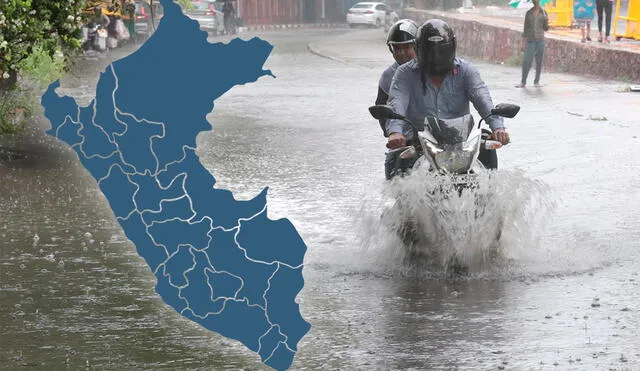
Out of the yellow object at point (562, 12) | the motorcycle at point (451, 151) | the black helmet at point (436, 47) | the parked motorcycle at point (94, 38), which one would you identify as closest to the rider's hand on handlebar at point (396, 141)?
the motorcycle at point (451, 151)

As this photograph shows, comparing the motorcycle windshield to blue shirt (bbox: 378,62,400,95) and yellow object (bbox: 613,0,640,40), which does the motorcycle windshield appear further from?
yellow object (bbox: 613,0,640,40)

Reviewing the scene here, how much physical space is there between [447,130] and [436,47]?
0.58 meters

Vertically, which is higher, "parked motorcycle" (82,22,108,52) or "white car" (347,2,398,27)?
"parked motorcycle" (82,22,108,52)

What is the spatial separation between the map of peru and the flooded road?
968mm

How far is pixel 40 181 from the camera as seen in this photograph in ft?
44.1

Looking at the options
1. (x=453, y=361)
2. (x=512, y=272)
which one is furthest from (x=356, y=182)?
(x=453, y=361)

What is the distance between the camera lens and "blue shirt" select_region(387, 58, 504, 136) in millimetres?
9031

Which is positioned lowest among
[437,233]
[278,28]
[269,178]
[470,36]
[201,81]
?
[278,28]

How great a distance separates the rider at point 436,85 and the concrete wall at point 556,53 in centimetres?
1825

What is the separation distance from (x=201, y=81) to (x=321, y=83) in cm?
2205

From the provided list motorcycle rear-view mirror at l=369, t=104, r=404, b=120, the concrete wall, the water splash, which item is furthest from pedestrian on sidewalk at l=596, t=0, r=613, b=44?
motorcycle rear-view mirror at l=369, t=104, r=404, b=120

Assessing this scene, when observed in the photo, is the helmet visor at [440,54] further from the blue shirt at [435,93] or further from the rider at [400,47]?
the rider at [400,47]

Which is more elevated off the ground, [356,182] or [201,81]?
[201,81]

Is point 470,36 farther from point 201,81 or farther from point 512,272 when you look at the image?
point 201,81
